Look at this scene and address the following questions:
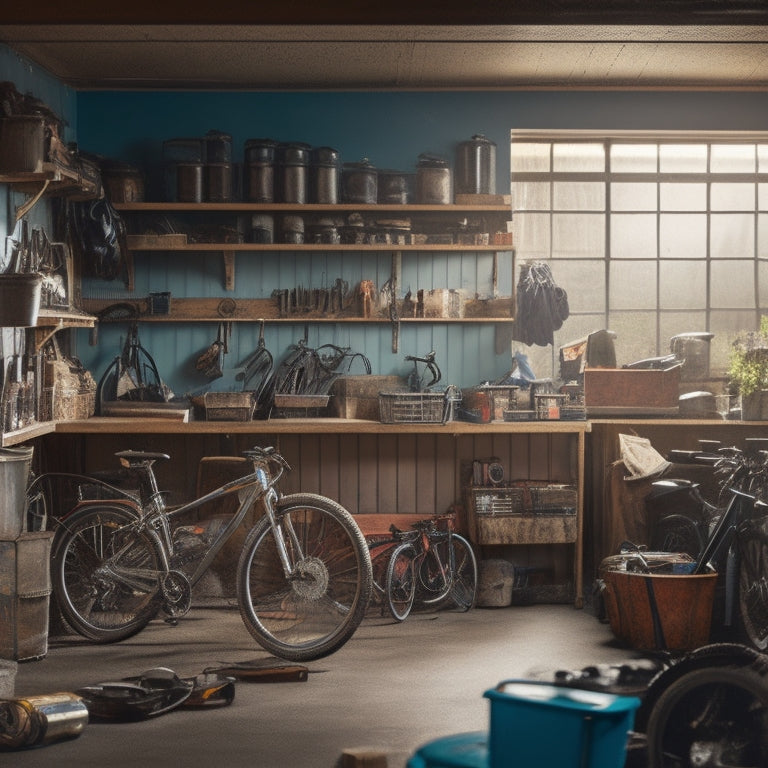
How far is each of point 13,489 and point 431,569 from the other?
8.21ft

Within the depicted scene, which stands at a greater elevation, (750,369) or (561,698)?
(750,369)

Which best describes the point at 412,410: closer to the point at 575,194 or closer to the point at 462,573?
the point at 462,573

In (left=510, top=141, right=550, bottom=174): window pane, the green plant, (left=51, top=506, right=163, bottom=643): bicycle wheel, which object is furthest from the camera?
(left=510, top=141, right=550, bottom=174): window pane

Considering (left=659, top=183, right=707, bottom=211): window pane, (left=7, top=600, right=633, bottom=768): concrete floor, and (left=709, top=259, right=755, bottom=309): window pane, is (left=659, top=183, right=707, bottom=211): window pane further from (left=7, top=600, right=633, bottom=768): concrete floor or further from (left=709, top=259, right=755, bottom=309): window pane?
(left=7, top=600, right=633, bottom=768): concrete floor

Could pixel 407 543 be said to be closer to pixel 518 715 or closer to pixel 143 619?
pixel 143 619

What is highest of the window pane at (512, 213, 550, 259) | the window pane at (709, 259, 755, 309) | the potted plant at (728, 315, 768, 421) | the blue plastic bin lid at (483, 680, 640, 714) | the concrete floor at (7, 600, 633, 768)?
the window pane at (512, 213, 550, 259)

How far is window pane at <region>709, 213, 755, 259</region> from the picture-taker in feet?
25.9

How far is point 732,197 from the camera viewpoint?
310 inches

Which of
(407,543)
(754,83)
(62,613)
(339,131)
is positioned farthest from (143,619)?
(754,83)

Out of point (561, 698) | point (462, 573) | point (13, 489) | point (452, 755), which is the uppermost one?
point (13, 489)

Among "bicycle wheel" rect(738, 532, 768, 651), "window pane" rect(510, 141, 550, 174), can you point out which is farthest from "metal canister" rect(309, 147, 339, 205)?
"bicycle wheel" rect(738, 532, 768, 651)

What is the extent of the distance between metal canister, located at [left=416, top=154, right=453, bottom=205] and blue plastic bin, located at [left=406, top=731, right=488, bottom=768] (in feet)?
15.1

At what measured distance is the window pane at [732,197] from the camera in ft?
25.8

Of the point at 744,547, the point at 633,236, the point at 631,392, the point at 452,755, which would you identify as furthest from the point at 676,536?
the point at 452,755
